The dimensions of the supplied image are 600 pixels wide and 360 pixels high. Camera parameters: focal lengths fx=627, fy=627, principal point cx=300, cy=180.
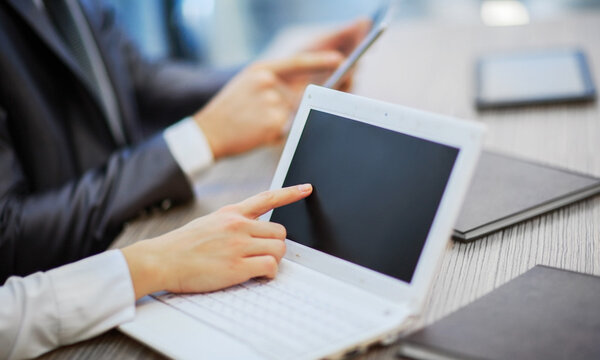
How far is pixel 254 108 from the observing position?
1.14 m

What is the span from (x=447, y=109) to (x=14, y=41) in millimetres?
815

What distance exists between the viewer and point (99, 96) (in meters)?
1.23

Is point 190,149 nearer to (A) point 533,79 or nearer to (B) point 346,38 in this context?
(B) point 346,38

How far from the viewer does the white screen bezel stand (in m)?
0.63

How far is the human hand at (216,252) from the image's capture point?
69 cm

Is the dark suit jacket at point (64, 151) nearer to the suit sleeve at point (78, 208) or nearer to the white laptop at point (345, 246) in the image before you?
the suit sleeve at point (78, 208)

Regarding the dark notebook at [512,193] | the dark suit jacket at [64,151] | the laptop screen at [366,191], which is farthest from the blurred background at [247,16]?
the laptop screen at [366,191]

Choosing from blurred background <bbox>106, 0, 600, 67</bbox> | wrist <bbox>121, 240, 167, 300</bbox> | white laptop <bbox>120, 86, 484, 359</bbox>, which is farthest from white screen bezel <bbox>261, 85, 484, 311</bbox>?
blurred background <bbox>106, 0, 600, 67</bbox>

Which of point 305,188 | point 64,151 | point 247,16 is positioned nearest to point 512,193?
point 305,188

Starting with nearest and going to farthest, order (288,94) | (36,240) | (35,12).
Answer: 1. (36,240)
2. (35,12)
3. (288,94)

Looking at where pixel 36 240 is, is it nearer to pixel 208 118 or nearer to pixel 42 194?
pixel 42 194

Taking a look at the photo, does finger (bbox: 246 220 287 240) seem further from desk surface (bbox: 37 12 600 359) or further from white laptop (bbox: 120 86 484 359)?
desk surface (bbox: 37 12 600 359)

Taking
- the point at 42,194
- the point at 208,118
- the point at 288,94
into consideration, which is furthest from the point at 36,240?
the point at 288,94

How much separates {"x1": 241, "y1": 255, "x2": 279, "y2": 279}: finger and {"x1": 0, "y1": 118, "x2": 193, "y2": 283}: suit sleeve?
33 cm
